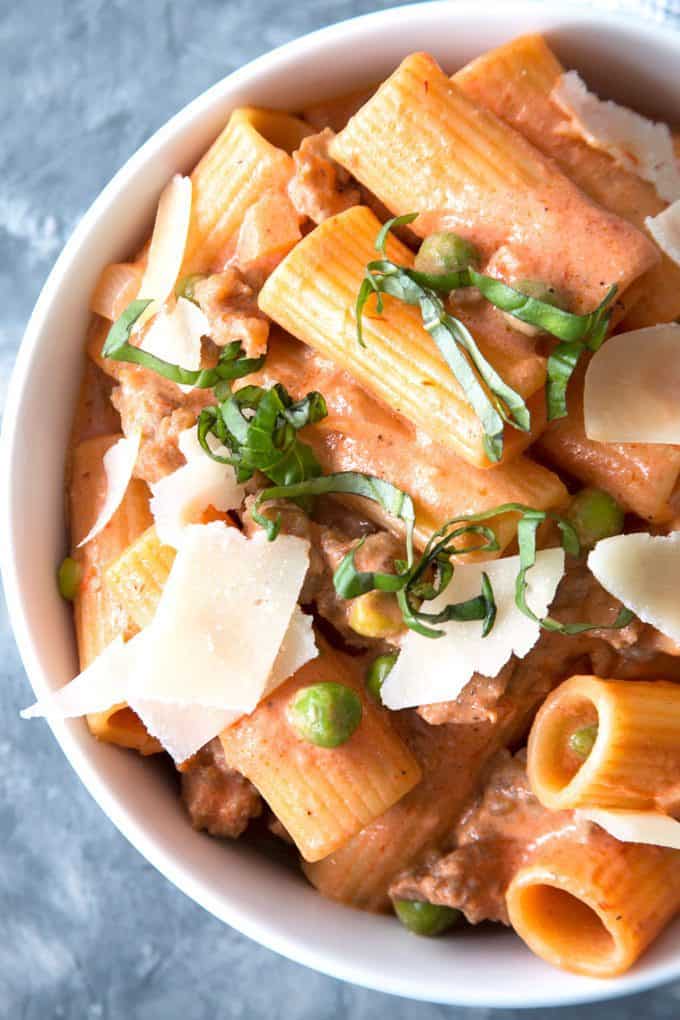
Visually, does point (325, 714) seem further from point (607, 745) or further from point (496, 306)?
point (496, 306)

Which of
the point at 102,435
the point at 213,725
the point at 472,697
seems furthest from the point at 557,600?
the point at 102,435

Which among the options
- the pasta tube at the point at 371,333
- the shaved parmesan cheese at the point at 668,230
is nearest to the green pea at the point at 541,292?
the pasta tube at the point at 371,333

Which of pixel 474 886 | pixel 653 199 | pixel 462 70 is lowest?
pixel 474 886

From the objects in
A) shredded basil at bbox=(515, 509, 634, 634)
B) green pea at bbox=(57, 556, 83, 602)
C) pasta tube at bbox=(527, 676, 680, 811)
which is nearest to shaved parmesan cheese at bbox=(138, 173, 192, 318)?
green pea at bbox=(57, 556, 83, 602)

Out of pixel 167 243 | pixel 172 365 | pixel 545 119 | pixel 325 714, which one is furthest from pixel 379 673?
pixel 545 119

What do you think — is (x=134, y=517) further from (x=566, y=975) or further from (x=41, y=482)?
(x=566, y=975)

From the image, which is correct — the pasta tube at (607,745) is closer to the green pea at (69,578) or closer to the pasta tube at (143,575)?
the pasta tube at (143,575)
